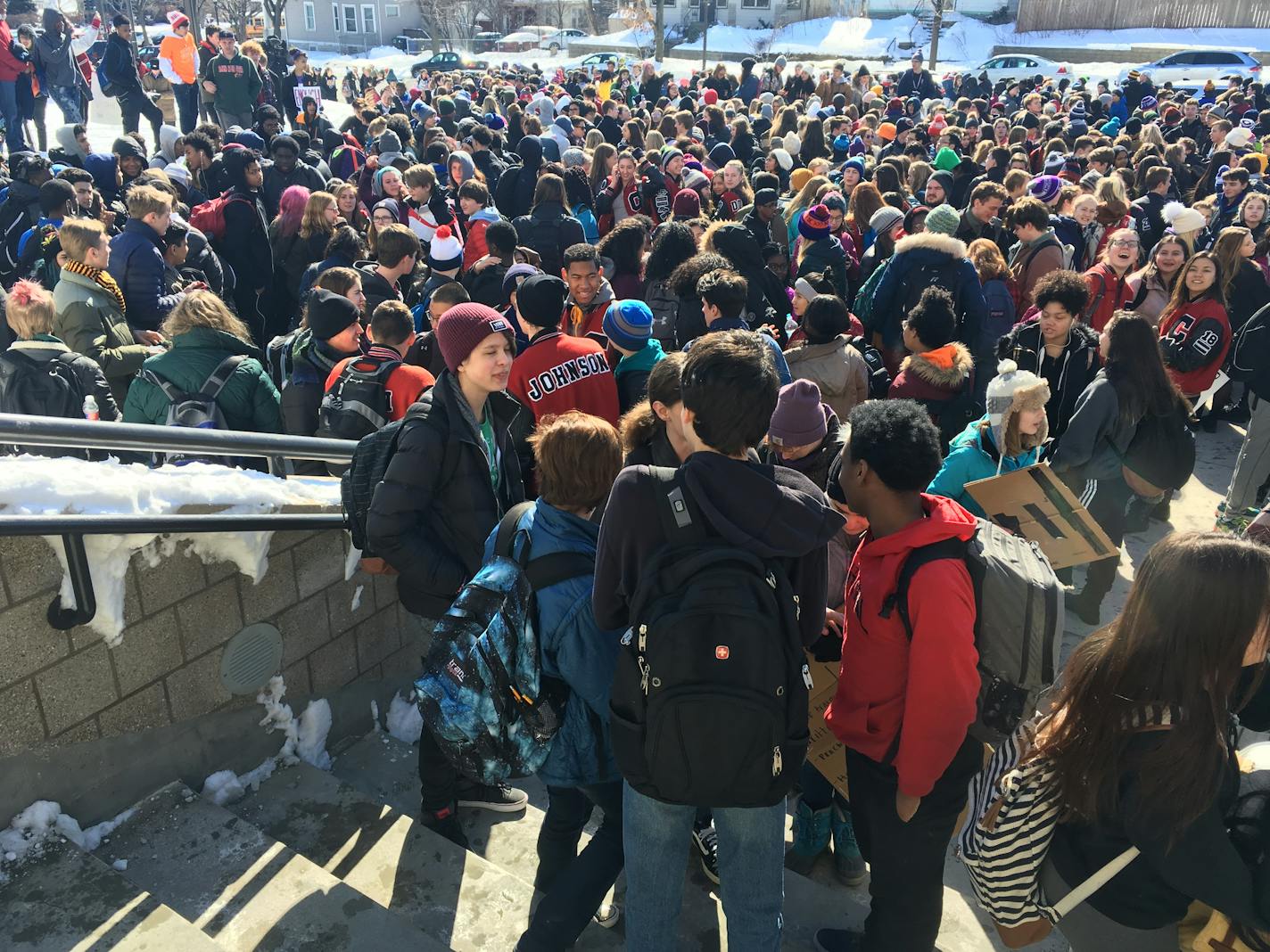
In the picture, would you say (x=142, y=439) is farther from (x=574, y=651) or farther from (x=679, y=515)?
(x=679, y=515)

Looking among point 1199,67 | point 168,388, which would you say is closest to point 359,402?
point 168,388

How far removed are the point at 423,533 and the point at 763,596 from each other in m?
1.49

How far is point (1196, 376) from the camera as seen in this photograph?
612 centimetres

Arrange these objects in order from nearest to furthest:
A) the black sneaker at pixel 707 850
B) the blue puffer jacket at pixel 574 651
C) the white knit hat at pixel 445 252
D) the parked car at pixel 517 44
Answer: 1. the blue puffer jacket at pixel 574 651
2. the black sneaker at pixel 707 850
3. the white knit hat at pixel 445 252
4. the parked car at pixel 517 44

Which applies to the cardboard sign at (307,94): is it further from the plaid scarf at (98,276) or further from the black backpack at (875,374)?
the black backpack at (875,374)

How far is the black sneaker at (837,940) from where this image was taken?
2.86 meters

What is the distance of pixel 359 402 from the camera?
3.99 metres

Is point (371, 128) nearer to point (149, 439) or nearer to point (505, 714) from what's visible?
point (149, 439)

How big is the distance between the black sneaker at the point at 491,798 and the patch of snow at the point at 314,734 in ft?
2.21

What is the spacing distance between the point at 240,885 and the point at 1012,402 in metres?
3.30

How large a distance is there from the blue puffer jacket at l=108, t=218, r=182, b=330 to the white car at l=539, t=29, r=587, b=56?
4782 cm

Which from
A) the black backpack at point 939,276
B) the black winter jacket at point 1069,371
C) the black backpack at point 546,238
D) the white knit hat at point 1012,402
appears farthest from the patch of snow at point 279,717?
the black backpack at point 546,238

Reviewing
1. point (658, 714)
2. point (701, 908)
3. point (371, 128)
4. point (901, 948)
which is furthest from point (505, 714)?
point (371, 128)

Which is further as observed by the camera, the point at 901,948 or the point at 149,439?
the point at 149,439
